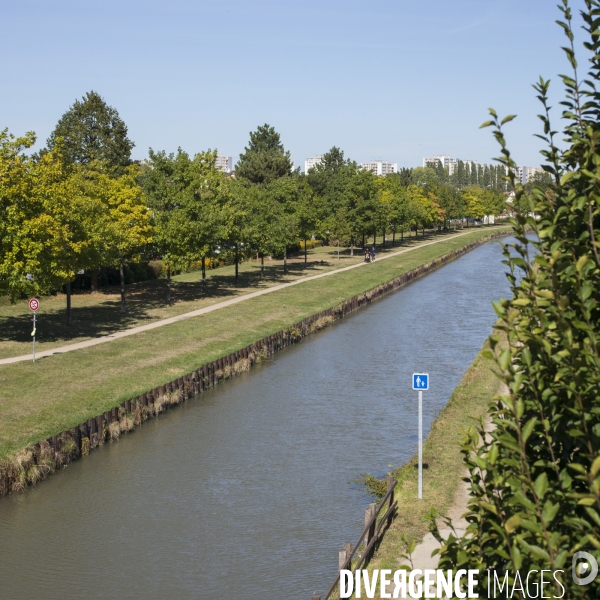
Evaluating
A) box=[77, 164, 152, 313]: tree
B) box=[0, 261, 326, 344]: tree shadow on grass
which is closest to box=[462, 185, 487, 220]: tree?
box=[0, 261, 326, 344]: tree shadow on grass

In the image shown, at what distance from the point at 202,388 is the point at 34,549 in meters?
15.5

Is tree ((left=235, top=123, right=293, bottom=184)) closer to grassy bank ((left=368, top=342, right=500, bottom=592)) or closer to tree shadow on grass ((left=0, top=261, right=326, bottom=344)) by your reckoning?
tree shadow on grass ((left=0, top=261, right=326, bottom=344))

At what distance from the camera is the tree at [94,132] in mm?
69938

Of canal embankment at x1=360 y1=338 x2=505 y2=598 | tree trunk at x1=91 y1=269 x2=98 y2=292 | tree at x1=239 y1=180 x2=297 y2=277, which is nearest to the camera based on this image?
canal embankment at x1=360 y1=338 x2=505 y2=598

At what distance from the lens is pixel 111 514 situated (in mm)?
21875

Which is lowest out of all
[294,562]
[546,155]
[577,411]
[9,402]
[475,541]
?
[294,562]

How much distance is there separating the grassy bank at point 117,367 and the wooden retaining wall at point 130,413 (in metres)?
0.60

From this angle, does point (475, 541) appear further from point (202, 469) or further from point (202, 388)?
point (202, 388)

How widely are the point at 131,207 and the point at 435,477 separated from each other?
3214cm

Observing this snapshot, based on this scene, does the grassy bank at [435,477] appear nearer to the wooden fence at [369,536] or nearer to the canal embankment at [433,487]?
the canal embankment at [433,487]

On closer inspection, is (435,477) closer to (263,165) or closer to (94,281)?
(94,281)

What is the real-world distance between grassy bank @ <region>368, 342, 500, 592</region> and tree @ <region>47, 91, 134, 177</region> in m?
49.2

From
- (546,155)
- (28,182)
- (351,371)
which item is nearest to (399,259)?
(351,371)

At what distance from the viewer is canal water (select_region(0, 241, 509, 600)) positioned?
18297mm
